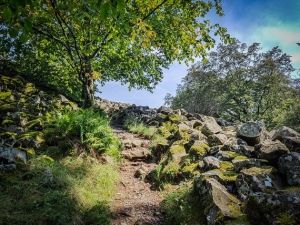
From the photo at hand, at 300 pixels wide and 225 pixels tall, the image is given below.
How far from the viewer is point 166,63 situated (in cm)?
1266

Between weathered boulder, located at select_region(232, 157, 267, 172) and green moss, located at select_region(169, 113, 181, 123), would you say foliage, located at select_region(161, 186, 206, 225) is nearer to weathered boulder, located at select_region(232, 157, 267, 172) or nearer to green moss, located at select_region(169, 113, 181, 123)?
weathered boulder, located at select_region(232, 157, 267, 172)

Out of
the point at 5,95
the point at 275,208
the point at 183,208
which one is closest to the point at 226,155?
the point at 183,208

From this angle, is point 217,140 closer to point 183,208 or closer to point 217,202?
point 183,208

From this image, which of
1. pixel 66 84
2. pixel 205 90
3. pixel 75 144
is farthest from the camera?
pixel 205 90

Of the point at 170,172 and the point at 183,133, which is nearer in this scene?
the point at 170,172

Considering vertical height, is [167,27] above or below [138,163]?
above

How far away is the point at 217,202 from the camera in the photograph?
310cm

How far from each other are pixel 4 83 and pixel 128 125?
6607 mm

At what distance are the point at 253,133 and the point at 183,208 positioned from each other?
11.3ft

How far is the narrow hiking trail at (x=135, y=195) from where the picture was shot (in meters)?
3.88

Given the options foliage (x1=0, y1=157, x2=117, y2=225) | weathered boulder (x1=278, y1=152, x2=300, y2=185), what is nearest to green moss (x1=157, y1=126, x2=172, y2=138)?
foliage (x1=0, y1=157, x2=117, y2=225)

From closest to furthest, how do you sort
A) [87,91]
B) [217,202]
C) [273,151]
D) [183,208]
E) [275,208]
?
[275,208]
[217,202]
[183,208]
[273,151]
[87,91]

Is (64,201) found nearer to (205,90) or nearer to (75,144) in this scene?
(75,144)

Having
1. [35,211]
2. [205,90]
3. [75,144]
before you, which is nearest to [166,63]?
[75,144]
